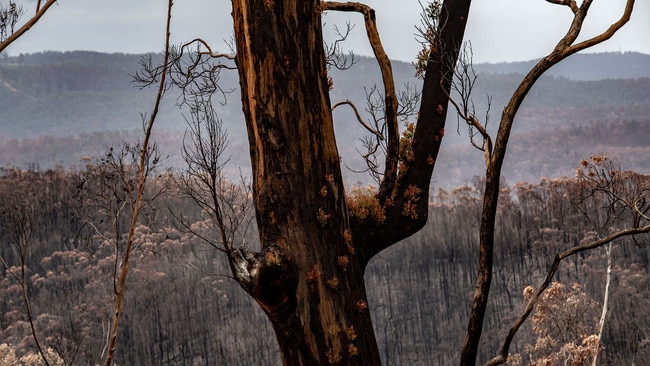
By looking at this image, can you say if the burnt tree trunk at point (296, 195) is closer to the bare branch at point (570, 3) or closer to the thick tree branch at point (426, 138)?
the thick tree branch at point (426, 138)

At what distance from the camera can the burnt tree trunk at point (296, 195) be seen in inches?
158

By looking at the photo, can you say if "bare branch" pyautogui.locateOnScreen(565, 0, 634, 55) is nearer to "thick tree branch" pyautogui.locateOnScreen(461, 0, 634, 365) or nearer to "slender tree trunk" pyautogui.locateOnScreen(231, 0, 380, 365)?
"thick tree branch" pyautogui.locateOnScreen(461, 0, 634, 365)

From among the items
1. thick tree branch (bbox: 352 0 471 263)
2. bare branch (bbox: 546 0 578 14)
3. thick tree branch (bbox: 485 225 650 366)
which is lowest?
thick tree branch (bbox: 485 225 650 366)

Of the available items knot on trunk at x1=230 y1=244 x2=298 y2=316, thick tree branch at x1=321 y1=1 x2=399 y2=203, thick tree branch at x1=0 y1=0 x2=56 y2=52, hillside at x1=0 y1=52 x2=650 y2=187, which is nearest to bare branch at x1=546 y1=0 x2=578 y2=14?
thick tree branch at x1=321 y1=1 x2=399 y2=203

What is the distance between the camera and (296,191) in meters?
4.04

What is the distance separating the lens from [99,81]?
133125mm

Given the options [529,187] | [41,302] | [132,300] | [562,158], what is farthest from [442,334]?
[562,158]

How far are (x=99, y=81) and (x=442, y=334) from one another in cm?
10656

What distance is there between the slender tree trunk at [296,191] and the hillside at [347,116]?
97.6 m

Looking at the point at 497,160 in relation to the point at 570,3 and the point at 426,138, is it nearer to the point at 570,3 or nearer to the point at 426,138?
the point at 426,138

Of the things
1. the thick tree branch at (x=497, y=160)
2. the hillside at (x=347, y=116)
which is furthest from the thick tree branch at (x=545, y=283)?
the hillside at (x=347, y=116)

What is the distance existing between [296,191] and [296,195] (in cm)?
2

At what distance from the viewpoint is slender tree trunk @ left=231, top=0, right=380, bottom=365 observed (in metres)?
4.02

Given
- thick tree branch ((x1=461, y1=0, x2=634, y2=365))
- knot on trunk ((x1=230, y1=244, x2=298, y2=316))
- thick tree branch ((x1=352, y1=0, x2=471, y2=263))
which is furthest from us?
thick tree branch ((x1=352, y1=0, x2=471, y2=263))
